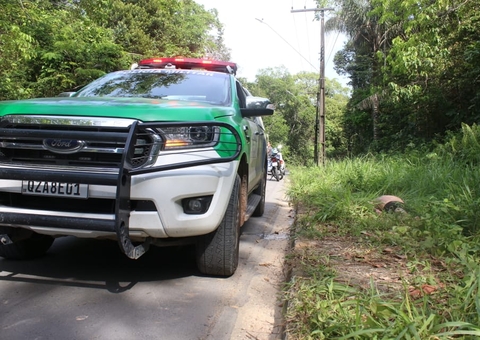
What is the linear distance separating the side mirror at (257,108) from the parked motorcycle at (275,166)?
11.6 meters

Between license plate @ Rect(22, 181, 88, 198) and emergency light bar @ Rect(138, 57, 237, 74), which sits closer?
license plate @ Rect(22, 181, 88, 198)

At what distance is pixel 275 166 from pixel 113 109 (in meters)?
13.1

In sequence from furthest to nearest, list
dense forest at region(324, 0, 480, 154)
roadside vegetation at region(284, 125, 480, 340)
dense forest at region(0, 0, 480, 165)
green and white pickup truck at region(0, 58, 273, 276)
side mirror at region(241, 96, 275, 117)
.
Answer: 1. dense forest at region(324, 0, 480, 154)
2. dense forest at region(0, 0, 480, 165)
3. side mirror at region(241, 96, 275, 117)
4. green and white pickup truck at region(0, 58, 273, 276)
5. roadside vegetation at region(284, 125, 480, 340)

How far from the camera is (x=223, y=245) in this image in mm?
3086

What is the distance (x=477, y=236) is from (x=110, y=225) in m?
2.96

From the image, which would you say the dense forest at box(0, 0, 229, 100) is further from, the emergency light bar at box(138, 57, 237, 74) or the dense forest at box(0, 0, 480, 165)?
the emergency light bar at box(138, 57, 237, 74)

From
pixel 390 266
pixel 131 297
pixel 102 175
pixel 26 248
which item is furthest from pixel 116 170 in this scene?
pixel 390 266

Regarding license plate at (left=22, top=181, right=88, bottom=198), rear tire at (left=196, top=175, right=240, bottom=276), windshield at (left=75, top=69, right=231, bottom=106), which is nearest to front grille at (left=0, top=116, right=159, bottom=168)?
license plate at (left=22, top=181, right=88, bottom=198)

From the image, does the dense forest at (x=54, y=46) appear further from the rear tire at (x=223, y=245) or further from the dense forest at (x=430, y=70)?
the rear tire at (x=223, y=245)

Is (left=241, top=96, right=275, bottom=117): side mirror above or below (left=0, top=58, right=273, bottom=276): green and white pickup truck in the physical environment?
above

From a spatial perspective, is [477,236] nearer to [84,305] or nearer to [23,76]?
[84,305]

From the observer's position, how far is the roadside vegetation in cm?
→ 204

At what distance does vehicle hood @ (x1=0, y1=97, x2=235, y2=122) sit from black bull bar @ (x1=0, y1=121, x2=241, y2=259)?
146 mm

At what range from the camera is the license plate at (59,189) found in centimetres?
256
